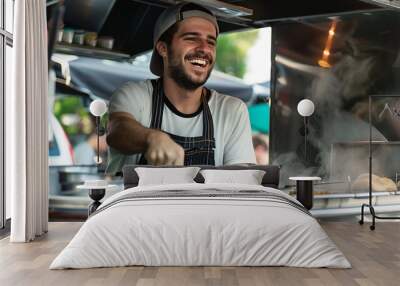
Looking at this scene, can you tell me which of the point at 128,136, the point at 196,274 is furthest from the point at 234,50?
the point at 196,274

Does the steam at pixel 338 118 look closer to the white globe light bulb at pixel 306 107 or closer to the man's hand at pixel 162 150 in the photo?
the white globe light bulb at pixel 306 107

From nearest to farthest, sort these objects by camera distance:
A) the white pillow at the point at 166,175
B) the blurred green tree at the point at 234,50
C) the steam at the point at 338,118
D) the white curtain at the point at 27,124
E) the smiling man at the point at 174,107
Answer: the white curtain at the point at 27,124 → the white pillow at the point at 166,175 → the smiling man at the point at 174,107 → the blurred green tree at the point at 234,50 → the steam at the point at 338,118

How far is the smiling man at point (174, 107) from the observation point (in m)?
7.12

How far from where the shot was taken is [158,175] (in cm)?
657

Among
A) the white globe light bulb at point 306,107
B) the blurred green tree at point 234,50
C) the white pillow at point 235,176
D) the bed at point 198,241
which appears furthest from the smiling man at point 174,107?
the bed at point 198,241

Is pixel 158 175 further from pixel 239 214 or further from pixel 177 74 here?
pixel 239 214

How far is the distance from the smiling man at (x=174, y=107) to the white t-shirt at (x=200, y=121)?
13mm

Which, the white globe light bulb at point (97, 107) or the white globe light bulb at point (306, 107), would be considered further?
the white globe light bulb at point (306, 107)

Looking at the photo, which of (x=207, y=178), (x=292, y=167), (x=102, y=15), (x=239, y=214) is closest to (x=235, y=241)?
(x=239, y=214)

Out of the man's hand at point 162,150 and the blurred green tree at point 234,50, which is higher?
the blurred green tree at point 234,50

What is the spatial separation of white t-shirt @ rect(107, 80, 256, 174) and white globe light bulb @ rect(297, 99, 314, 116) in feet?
2.34

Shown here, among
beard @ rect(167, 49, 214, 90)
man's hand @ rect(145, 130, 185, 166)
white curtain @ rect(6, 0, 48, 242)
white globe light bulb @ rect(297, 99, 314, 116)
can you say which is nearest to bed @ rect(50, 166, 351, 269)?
white curtain @ rect(6, 0, 48, 242)

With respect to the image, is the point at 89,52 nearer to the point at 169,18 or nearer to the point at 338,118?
the point at 169,18

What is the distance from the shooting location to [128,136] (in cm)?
717
